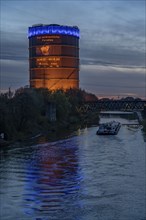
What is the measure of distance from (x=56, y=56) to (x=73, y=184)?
93.3 meters

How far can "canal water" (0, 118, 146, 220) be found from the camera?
873 inches

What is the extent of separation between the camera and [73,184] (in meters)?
28.1

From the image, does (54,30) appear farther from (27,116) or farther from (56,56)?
(27,116)

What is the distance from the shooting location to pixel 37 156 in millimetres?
39812

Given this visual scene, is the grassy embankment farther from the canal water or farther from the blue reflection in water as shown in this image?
the blue reflection in water

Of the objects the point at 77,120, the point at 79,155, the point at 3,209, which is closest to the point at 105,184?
the point at 3,209

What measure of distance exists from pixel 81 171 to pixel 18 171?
4.13 metres

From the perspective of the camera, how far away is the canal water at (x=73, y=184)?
2216cm

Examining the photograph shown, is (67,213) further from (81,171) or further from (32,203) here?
(81,171)

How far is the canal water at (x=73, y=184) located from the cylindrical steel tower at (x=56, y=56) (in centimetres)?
7654

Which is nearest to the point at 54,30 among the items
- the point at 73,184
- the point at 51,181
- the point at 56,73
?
the point at 56,73

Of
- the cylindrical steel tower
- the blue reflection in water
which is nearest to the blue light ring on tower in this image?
the cylindrical steel tower

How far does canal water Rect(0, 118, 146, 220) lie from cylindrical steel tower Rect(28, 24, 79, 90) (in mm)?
76537

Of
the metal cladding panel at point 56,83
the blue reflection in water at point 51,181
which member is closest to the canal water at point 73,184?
the blue reflection in water at point 51,181
